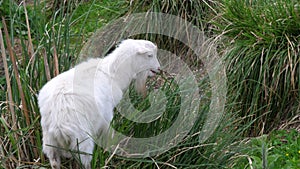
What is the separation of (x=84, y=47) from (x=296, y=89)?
7.15 ft

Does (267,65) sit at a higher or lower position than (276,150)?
higher

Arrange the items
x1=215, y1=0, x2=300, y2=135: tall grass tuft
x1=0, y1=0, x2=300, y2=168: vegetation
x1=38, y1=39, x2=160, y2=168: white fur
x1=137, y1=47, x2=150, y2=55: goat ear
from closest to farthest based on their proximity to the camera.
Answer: x1=38, y1=39, x2=160, y2=168: white fur, x1=0, y1=0, x2=300, y2=168: vegetation, x1=137, y1=47, x2=150, y2=55: goat ear, x1=215, y1=0, x2=300, y2=135: tall grass tuft

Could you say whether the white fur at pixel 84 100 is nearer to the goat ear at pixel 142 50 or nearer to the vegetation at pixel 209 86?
the goat ear at pixel 142 50

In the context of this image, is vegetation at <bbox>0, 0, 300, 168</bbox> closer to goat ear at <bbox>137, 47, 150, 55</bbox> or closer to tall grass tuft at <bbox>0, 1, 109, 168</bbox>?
tall grass tuft at <bbox>0, 1, 109, 168</bbox>

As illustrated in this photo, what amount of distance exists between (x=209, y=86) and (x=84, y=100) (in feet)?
4.80

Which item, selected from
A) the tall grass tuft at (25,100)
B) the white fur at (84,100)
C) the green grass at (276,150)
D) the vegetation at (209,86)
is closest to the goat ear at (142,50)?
the white fur at (84,100)

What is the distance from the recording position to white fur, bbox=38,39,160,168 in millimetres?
3947

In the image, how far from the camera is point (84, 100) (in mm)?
4066

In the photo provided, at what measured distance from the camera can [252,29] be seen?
5762 millimetres

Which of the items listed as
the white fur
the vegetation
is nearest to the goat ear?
the white fur

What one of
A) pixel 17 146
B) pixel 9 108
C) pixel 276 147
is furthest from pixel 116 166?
pixel 276 147

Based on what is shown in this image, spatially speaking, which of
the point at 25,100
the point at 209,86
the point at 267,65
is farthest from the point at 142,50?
the point at 267,65

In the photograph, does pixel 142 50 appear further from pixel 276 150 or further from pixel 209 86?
pixel 276 150

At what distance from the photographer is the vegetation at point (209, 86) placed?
14.4 ft
